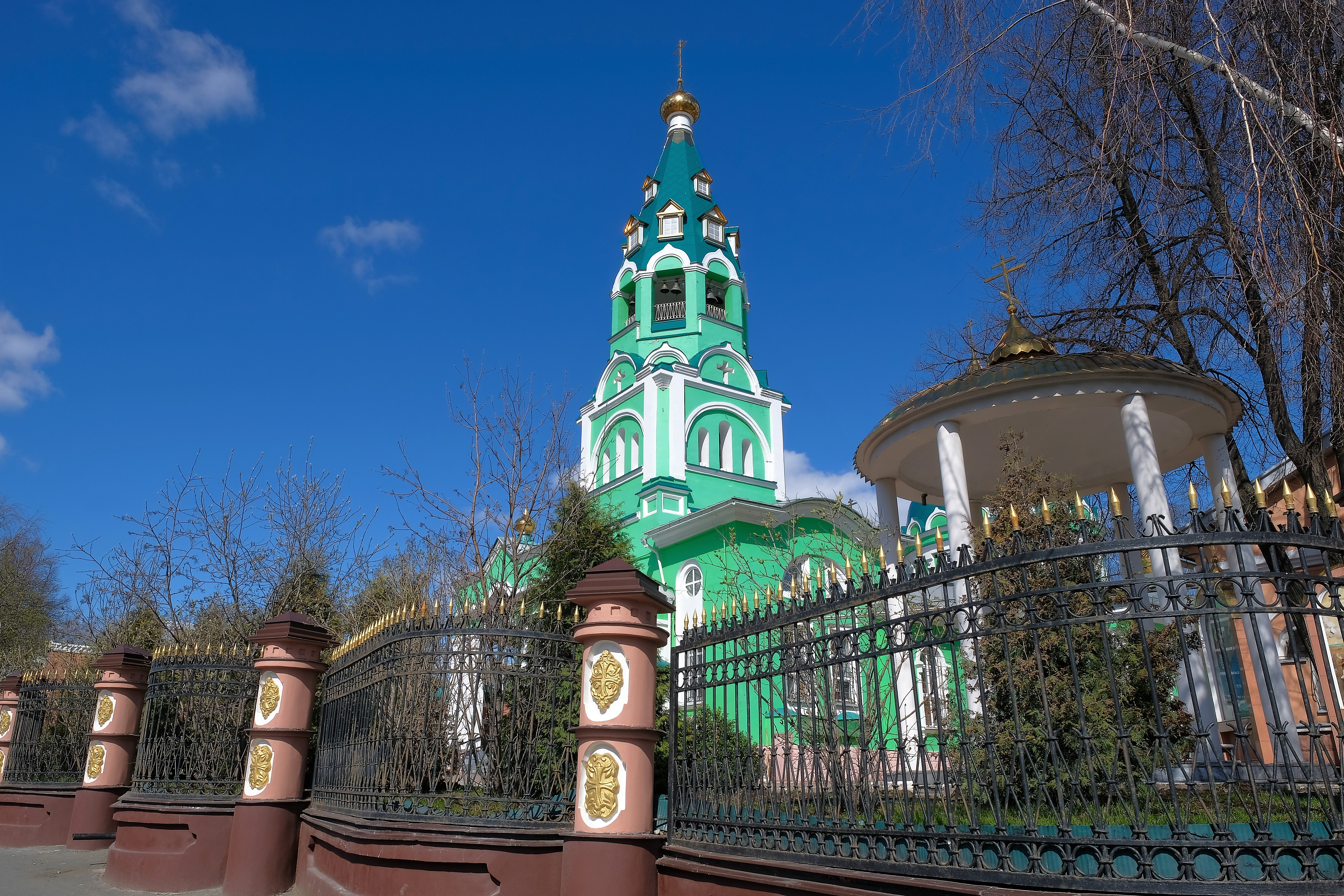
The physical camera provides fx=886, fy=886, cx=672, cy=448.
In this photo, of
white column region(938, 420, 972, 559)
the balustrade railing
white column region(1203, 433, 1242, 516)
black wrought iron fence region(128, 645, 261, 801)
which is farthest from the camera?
the balustrade railing

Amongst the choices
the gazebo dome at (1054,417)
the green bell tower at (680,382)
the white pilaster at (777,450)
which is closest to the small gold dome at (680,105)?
the green bell tower at (680,382)

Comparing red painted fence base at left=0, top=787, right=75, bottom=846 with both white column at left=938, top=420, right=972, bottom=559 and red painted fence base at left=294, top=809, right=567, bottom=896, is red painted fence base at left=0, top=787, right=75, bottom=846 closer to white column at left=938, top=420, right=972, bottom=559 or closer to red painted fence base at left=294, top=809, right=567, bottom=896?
red painted fence base at left=294, top=809, right=567, bottom=896

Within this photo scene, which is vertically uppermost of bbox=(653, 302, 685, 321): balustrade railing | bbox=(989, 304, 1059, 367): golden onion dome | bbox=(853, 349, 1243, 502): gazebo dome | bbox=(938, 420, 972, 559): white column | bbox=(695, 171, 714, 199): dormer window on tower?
bbox=(695, 171, 714, 199): dormer window on tower

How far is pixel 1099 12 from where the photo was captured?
5.99 m

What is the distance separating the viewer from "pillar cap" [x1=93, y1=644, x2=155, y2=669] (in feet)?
39.6

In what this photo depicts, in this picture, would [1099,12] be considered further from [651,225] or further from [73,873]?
[651,225]

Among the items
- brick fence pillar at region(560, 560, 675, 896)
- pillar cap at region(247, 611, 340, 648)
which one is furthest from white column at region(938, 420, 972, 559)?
pillar cap at region(247, 611, 340, 648)

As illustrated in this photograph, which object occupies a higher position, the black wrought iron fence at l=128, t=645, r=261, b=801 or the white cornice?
the white cornice

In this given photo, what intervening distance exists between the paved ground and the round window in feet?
39.1

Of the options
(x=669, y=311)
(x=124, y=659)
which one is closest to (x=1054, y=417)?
(x=124, y=659)

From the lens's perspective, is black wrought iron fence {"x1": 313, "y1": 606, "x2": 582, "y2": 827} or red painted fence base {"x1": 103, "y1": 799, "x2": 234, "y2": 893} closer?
black wrought iron fence {"x1": 313, "y1": 606, "x2": 582, "y2": 827}

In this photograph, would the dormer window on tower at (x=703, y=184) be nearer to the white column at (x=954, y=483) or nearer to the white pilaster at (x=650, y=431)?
the white pilaster at (x=650, y=431)

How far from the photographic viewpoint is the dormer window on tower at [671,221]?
27.9 meters

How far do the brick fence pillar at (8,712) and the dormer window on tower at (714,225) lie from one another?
21091 mm
